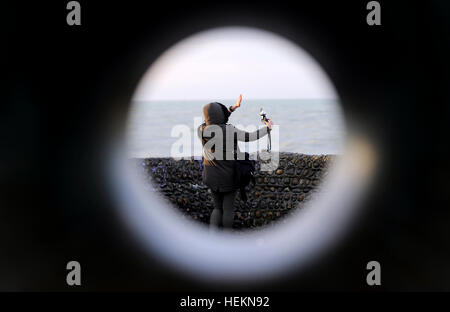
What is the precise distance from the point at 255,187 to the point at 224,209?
2.28 m

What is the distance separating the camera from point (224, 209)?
3.13 m

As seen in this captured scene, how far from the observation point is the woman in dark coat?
9.78ft

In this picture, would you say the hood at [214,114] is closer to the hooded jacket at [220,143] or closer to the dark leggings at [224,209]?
the hooded jacket at [220,143]

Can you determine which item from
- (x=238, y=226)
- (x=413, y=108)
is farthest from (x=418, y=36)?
(x=238, y=226)

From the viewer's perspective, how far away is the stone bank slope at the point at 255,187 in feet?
16.7

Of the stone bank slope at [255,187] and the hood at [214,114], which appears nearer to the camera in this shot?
the hood at [214,114]

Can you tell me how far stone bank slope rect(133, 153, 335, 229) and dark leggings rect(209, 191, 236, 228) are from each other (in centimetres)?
168

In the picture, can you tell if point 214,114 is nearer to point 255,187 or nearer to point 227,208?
point 227,208

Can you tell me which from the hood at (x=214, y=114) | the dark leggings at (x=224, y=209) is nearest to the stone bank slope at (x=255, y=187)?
the dark leggings at (x=224, y=209)

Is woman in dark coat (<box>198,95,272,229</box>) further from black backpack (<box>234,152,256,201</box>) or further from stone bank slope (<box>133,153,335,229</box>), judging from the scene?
stone bank slope (<box>133,153,335,229</box>)

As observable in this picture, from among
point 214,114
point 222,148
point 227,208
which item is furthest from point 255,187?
point 214,114

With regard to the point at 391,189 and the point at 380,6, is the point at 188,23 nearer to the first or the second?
the point at 380,6

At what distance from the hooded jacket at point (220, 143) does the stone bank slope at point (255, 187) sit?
1.90 metres

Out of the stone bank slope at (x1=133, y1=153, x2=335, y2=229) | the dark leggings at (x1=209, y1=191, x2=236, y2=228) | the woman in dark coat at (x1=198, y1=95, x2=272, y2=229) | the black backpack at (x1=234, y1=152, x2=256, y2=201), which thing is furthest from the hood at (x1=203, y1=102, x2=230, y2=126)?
the stone bank slope at (x1=133, y1=153, x2=335, y2=229)
